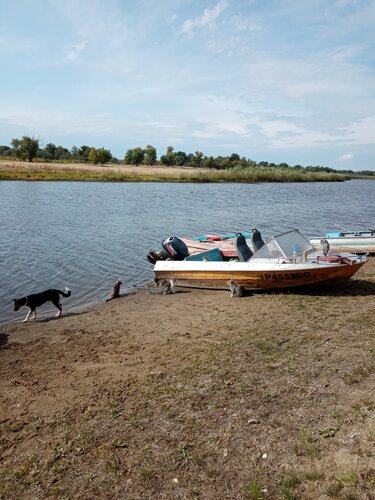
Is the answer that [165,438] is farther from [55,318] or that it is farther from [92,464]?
[55,318]

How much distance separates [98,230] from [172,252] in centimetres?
1215

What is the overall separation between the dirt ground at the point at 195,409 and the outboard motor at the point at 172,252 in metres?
5.27

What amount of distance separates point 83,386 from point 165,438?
215cm

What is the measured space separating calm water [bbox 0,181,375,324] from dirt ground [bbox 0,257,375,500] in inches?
159

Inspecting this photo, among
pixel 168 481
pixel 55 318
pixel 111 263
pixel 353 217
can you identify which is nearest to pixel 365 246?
pixel 111 263

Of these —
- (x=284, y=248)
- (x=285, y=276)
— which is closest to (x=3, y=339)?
(x=285, y=276)

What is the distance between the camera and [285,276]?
11609 mm

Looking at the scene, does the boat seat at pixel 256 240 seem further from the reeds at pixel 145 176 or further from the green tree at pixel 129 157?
the green tree at pixel 129 157

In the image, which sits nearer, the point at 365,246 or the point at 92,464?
the point at 92,464

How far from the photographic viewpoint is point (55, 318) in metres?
11.0

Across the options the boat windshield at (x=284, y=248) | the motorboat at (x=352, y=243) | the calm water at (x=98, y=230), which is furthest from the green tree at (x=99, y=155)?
the boat windshield at (x=284, y=248)

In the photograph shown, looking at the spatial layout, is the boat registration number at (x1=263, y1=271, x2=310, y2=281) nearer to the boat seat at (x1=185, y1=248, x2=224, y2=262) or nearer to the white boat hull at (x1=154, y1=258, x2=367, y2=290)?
the white boat hull at (x1=154, y1=258, x2=367, y2=290)

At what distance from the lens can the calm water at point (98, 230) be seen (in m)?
14.7

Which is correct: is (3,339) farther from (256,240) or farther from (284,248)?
(256,240)
